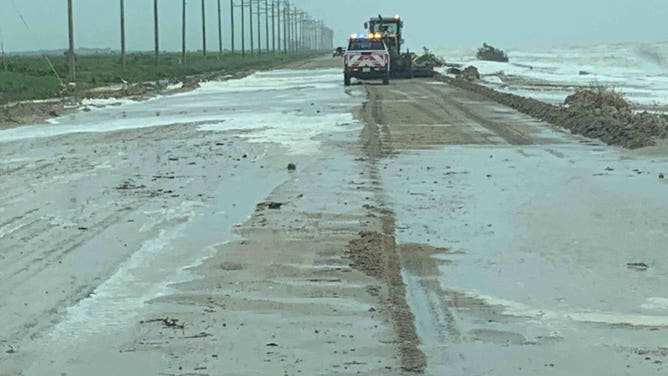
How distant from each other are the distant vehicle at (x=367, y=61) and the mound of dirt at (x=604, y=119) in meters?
15.1

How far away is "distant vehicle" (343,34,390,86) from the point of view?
5100cm

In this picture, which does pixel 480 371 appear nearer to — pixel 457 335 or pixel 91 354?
pixel 457 335

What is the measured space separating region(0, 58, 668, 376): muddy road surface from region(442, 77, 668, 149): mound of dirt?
1.25 m

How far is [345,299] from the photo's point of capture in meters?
8.59

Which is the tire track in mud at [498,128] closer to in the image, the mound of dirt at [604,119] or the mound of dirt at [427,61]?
the mound of dirt at [604,119]

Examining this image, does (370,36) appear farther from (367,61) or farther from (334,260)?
(334,260)

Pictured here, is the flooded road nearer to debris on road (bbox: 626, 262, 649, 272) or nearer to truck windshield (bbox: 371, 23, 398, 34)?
debris on road (bbox: 626, 262, 649, 272)

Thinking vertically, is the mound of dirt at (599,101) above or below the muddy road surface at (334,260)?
above

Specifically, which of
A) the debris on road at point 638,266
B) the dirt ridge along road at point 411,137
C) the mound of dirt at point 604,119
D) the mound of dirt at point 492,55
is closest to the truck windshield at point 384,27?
the dirt ridge along road at point 411,137

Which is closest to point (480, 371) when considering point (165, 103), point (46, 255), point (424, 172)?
point (46, 255)

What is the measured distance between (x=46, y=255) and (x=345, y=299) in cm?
340

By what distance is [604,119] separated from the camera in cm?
2455

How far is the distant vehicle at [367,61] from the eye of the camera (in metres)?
51.0

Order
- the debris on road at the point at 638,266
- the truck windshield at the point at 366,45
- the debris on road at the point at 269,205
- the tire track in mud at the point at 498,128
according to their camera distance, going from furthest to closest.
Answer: the truck windshield at the point at 366,45 → the tire track in mud at the point at 498,128 → the debris on road at the point at 269,205 → the debris on road at the point at 638,266
